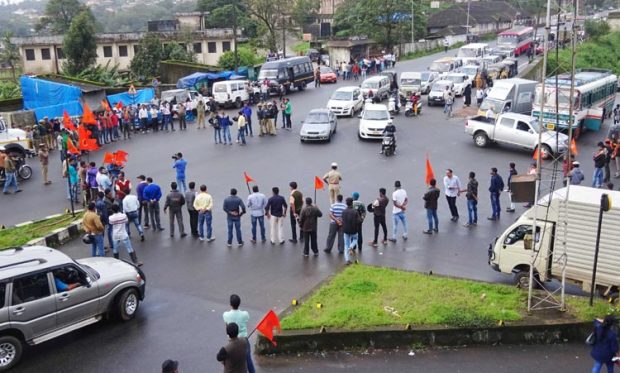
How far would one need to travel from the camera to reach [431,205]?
15.9m

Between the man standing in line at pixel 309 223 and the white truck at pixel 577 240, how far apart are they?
4.66 metres

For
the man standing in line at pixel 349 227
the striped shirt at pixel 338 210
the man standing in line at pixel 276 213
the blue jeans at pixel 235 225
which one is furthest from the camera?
the blue jeans at pixel 235 225

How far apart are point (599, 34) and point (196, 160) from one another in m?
67.2

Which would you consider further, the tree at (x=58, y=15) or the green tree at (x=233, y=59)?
the tree at (x=58, y=15)

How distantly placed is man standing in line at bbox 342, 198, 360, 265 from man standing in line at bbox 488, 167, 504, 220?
15.7 feet

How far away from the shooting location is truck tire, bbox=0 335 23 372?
32.0 feet

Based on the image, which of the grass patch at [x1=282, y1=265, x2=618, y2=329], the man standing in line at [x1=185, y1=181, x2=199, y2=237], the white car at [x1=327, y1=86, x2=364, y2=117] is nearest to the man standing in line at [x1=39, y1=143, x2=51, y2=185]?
the man standing in line at [x1=185, y1=181, x2=199, y2=237]

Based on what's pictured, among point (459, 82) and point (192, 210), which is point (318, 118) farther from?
point (459, 82)

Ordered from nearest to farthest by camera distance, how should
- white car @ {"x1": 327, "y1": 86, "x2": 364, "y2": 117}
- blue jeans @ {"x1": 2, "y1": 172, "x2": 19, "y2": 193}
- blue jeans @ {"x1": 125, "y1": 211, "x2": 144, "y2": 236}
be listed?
blue jeans @ {"x1": 125, "y1": 211, "x2": 144, "y2": 236} < blue jeans @ {"x1": 2, "y1": 172, "x2": 19, "y2": 193} < white car @ {"x1": 327, "y1": 86, "x2": 364, "y2": 117}

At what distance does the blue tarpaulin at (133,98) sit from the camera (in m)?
33.0

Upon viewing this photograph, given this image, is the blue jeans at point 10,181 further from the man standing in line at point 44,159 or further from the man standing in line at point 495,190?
the man standing in line at point 495,190

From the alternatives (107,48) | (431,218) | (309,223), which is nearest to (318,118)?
(431,218)

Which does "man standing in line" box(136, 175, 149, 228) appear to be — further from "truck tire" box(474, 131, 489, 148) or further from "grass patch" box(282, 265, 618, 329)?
"truck tire" box(474, 131, 489, 148)

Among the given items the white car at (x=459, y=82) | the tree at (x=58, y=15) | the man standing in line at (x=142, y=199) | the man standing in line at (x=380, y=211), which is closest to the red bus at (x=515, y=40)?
the white car at (x=459, y=82)
